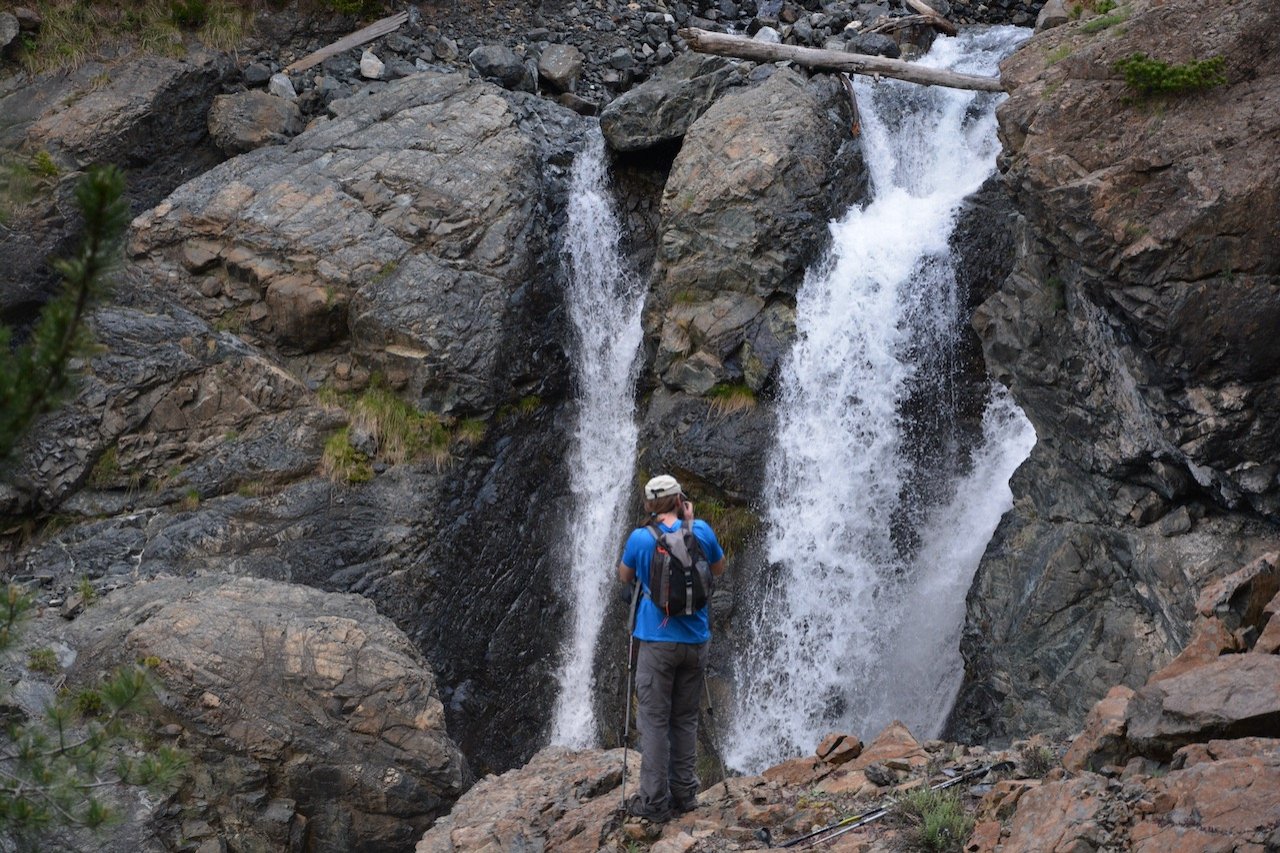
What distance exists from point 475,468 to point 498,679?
2.70 metres

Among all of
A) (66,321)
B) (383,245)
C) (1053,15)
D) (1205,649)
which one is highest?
(1053,15)

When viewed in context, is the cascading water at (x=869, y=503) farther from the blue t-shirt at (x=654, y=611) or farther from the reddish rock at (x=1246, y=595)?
the blue t-shirt at (x=654, y=611)

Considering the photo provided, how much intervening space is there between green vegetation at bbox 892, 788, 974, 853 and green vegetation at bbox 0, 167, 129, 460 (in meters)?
4.79

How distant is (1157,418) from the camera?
1000 cm

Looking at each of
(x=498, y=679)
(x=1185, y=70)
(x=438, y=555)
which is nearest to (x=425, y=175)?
(x=438, y=555)

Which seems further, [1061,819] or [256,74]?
[256,74]

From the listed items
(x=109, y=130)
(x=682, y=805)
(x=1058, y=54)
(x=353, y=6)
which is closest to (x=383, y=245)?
(x=109, y=130)

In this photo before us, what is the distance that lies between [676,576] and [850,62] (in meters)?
11.2

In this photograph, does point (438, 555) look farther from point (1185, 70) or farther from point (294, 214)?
point (1185, 70)

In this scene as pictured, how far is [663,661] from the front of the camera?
7012 millimetres

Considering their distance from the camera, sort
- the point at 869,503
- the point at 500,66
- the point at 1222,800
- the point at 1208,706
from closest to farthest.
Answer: the point at 1222,800
the point at 1208,706
the point at 869,503
the point at 500,66

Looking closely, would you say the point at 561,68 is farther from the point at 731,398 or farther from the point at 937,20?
the point at 731,398

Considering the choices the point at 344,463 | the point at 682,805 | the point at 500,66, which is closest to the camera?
the point at 682,805

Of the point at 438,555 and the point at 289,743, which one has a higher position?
the point at 438,555
